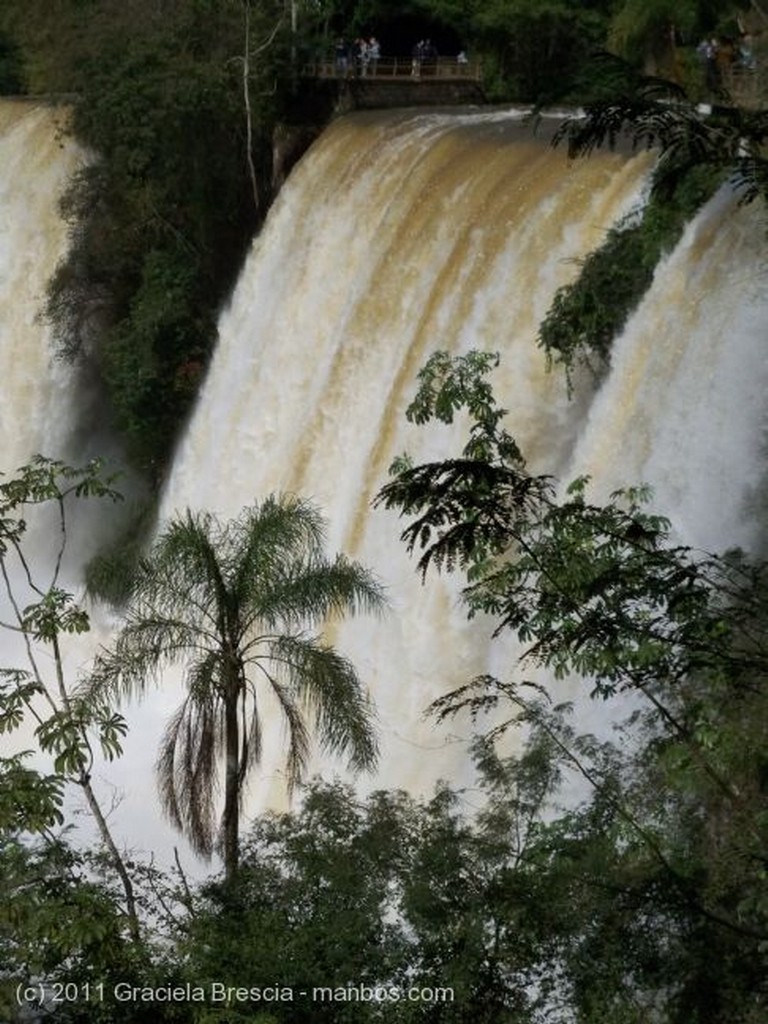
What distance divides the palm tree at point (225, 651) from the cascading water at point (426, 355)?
292 centimetres

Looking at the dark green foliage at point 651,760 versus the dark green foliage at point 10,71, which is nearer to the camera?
the dark green foliage at point 651,760

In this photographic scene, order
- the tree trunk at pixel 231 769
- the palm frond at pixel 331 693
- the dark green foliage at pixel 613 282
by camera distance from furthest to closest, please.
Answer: the dark green foliage at pixel 613 282, the palm frond at pixel 331 693, the tree trunk at pixel 231 769

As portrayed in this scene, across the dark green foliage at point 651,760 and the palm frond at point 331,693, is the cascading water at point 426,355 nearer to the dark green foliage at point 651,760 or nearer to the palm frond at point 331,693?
the palm frond at point 331,693

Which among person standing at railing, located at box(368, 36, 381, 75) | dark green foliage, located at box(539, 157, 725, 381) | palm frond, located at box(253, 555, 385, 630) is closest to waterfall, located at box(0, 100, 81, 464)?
person standing at railing, located at box(368, 36, 381, 75)

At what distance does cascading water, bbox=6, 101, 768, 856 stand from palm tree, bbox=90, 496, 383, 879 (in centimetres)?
292

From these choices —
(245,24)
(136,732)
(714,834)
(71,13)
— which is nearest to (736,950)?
(714,834)

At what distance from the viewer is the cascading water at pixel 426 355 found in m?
13.8

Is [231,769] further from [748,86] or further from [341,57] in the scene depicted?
[341,57]

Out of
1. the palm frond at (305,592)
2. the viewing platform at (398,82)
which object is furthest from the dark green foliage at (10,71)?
the palm frond at (305,592)

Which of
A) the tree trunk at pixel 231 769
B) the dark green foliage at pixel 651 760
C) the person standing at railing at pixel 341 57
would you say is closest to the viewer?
the dark green foliage at pixel 651 760

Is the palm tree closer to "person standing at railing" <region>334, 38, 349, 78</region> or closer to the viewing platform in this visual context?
the viewing platform

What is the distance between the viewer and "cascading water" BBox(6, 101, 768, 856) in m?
13.8

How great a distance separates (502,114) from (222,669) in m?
11.3

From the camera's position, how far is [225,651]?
39.0 ft
